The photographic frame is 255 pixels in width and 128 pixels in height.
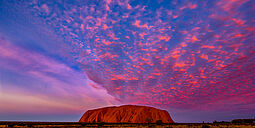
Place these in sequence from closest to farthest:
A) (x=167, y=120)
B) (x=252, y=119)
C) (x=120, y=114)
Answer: (x=252, y=119)
(x=167, y=120)
(x=120, y=114)

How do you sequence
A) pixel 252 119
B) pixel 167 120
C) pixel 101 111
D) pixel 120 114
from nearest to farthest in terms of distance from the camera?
pixel 252 119 → pixel 167 120 → pixel 120 114 → pixel 101 111

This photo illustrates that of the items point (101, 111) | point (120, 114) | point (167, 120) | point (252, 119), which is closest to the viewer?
point (252, 119)

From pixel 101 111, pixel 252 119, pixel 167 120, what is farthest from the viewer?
pixel 101 111

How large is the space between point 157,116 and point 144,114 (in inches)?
518

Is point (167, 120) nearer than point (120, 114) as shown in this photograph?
Yes

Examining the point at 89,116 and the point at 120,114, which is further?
the point at 89,116

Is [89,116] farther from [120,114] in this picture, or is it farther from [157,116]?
[157,116]

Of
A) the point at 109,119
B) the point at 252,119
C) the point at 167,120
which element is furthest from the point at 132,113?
the point at 252,119

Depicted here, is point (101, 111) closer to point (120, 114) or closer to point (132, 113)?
point (120, 114)

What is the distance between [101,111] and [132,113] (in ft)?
126

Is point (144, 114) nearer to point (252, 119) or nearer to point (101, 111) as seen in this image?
point (101, 111)

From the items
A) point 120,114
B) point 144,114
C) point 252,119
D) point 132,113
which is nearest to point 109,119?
point 120,114

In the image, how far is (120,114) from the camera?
177000 millimetres

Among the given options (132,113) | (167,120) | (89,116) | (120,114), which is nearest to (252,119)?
(167,120)
